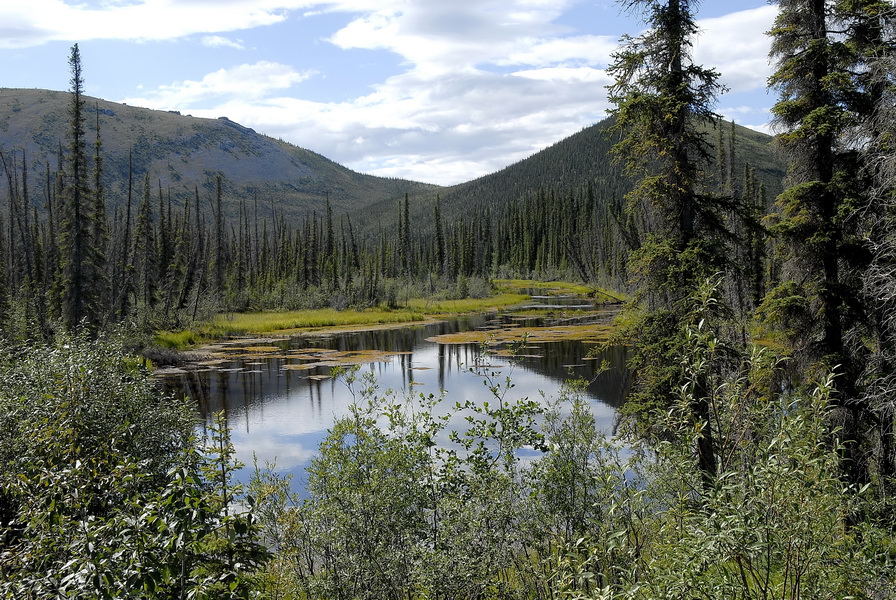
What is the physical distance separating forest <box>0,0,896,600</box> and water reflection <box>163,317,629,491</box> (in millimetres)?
3545

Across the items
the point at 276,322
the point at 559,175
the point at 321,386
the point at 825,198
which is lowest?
the point at 321,386

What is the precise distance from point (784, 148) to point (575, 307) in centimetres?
4714

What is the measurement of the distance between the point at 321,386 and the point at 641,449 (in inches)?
757

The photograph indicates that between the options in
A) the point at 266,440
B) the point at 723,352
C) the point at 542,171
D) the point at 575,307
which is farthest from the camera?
the point at 542,171

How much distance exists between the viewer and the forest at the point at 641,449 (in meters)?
4.14

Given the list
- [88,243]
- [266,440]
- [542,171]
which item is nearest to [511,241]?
[542,171]

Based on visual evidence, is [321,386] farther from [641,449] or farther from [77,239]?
[641,449]

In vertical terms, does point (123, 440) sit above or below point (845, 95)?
below

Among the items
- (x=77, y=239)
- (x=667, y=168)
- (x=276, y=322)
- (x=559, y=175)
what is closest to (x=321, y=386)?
(x=77, y=239)

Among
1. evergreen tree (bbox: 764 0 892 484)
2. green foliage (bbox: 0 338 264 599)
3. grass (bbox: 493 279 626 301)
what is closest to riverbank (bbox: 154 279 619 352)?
grass (bbox: 493 279 626 301)

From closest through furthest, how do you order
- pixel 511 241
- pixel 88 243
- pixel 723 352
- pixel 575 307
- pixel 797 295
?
pixel 723 352 → pixel 797 295 → pixel 88 243 → pixel 575 307 → pixel 511 241

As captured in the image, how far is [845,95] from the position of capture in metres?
12.0

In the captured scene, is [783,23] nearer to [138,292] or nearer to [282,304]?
[138,292]

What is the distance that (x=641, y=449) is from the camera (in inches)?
323
